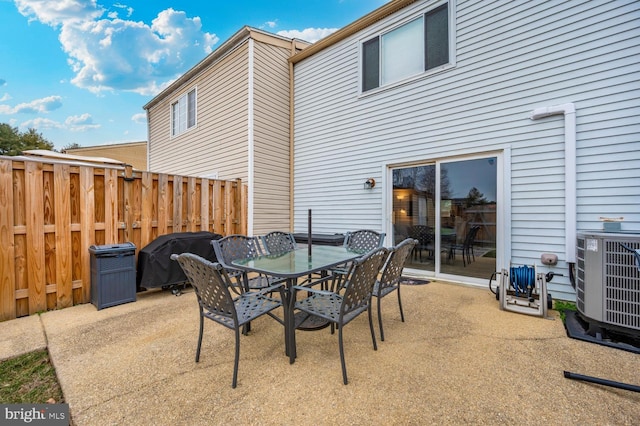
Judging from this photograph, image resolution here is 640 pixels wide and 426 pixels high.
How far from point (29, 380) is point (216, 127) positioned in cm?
633

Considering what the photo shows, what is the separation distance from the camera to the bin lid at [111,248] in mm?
3341

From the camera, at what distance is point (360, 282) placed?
198cm

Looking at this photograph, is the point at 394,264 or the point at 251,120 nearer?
the point at 394,264

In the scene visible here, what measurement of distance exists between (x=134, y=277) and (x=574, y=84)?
22.1 ft

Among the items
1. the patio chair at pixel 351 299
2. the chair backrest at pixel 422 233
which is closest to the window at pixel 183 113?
the chair backrest at pixel 422 233

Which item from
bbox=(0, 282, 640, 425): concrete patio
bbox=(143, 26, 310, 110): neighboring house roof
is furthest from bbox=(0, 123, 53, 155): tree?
bbox=(0, 282, 640, 425): concrete patio

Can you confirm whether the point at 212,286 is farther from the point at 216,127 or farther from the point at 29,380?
the point at 216,127

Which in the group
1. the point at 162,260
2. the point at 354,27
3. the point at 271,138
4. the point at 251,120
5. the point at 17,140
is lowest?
the point at 162,260

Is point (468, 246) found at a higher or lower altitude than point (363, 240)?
lower

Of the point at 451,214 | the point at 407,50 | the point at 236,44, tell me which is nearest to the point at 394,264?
the point at 451,214

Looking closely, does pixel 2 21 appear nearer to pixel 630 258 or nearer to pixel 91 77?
pixel 91 77

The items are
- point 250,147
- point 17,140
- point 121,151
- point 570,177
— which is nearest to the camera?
point 570,177

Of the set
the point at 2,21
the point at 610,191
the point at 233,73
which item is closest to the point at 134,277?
the point at 233,73

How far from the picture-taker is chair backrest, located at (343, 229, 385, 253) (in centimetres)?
387
